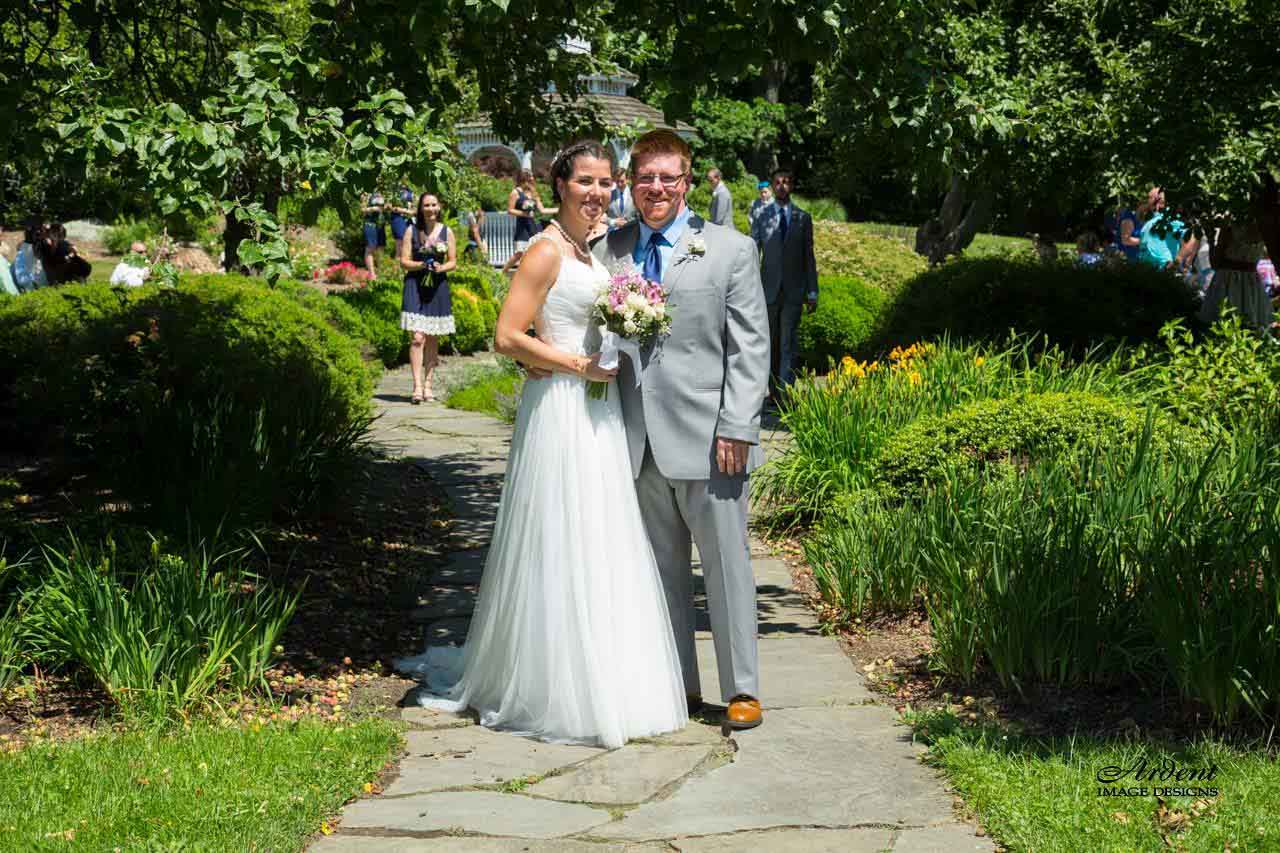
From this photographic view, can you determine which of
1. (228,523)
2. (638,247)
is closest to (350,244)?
(228,523)

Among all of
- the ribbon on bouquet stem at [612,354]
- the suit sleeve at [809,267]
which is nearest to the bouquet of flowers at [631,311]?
the ribbon on bouquet stem at [612,354]

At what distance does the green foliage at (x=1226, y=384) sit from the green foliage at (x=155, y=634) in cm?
506

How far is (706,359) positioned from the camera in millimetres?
4840

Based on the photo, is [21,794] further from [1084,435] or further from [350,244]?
[350,244]

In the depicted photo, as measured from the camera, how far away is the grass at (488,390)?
487 inches

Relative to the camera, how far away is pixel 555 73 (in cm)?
798

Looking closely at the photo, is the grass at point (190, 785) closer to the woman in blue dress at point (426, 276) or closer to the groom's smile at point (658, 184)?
the groom's smile at point (658, 184)

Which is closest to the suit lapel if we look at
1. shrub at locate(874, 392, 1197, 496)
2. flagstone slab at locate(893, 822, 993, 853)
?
flagstone slab at locate(893, 822, 993, 853)

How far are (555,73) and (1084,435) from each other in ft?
11.8

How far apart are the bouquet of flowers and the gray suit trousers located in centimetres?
47

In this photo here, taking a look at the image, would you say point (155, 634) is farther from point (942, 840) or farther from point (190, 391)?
point (190, 391)

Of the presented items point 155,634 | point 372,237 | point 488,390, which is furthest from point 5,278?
point 155,634

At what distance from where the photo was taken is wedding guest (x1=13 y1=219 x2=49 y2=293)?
15.5m

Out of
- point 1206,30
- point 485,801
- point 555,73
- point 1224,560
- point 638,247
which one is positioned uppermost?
point 1206,30
